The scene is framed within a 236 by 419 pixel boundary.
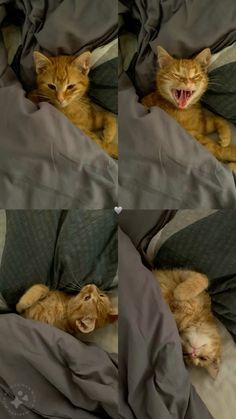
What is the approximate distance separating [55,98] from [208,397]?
85 centimetres

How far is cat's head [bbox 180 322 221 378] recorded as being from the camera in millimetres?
1150

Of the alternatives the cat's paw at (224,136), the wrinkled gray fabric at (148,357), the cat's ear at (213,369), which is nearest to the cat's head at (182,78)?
the cat's paw at (224,136)

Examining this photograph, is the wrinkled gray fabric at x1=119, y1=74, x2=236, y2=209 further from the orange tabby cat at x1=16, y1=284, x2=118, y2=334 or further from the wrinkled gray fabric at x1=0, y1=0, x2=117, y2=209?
the orange tabby cat at x1=16, y1=284, x2=118, y2=334

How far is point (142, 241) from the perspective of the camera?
3.96ft

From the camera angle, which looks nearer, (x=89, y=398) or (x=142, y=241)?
(x=89, y=398)

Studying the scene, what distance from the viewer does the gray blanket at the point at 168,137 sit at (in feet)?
3.77

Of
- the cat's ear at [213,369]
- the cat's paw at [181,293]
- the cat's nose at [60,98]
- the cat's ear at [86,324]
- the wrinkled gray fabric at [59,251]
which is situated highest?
the cat's nose at [60,98]

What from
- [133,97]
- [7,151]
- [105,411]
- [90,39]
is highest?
[90,39]

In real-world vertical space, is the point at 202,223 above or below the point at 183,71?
below

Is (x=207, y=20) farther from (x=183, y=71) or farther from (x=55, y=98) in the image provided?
(x=55, y=98)

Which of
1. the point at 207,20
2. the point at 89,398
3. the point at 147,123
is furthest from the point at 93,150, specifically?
the point at 89,398

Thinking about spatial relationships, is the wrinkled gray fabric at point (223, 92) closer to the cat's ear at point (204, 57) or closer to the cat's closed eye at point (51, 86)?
the cat's ear at point (204, 57)

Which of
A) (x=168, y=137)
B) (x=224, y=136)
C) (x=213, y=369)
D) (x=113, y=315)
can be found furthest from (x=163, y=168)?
(x=213, y=369)

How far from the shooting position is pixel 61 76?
1.17 meters
